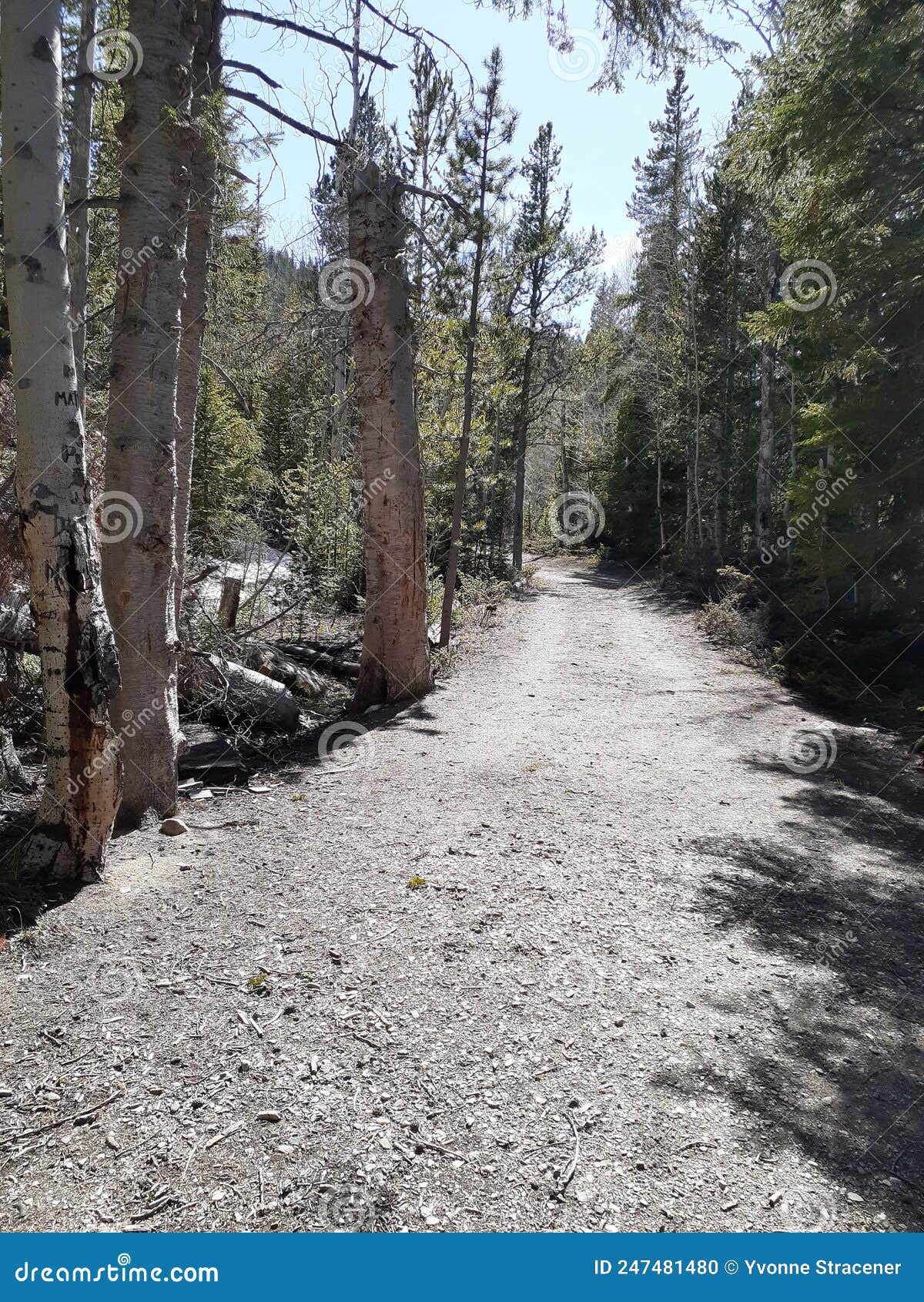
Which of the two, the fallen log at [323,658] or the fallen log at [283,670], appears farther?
the fallen log at [323,658]

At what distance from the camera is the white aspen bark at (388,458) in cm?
808

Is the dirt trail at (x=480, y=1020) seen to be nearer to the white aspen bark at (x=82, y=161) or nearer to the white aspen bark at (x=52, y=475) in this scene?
the white aspen bark at (x=52, y=475)

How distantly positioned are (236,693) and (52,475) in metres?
3.79

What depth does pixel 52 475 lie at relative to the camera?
3.63 metres

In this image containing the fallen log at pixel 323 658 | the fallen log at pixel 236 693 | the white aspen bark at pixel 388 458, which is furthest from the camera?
the fallen log at pixel 323 658

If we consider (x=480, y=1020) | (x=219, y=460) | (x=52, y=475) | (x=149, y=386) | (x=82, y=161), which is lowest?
(x=480, y=1020)

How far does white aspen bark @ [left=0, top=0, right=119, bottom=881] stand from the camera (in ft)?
11.4

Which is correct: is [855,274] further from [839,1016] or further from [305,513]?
[305,513]

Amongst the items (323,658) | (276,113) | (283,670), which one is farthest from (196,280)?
(323,658)

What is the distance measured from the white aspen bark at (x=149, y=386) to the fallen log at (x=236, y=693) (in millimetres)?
1937

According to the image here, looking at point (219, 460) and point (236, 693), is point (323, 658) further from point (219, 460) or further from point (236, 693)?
point (219, 460)

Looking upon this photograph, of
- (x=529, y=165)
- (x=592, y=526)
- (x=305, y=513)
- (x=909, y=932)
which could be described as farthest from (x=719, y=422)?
(x=909, y=932)

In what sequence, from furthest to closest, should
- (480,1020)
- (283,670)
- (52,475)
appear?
(283,670) → (52,475) → (480,1020)

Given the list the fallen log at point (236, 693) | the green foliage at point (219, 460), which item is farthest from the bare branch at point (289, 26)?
the green foliage at point (219, 460)
